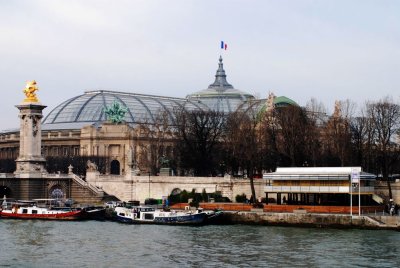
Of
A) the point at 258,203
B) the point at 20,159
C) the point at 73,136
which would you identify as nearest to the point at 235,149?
the point at 258,203

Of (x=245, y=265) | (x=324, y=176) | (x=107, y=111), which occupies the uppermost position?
(x=107, y=111)

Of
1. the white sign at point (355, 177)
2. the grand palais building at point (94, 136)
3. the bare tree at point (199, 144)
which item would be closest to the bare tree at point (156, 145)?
the grand palais building at point (94, 136)

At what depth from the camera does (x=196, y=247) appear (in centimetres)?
6869

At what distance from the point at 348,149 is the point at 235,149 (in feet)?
44.5

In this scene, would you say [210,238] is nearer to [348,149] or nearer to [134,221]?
[134,221]

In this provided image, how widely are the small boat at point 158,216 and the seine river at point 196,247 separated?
2.36 metres

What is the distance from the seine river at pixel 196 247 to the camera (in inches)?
2382

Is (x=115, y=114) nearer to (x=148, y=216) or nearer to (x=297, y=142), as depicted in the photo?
(x=297, y=142)

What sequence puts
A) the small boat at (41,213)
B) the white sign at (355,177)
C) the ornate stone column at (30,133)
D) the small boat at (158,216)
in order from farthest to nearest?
1. the ornate stone column at (30,133)
2. the small boat at (41,213)
3. the small boat at (158,216)
4. the white sign at (355,177)

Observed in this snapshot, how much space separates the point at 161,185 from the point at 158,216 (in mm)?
26432

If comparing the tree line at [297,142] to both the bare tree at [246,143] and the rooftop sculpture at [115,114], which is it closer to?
the bare tree at [246,143]

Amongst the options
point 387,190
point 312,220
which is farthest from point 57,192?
point 312,220

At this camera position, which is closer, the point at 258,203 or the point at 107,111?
the point at 258,203

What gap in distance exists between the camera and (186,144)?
12475 cm
